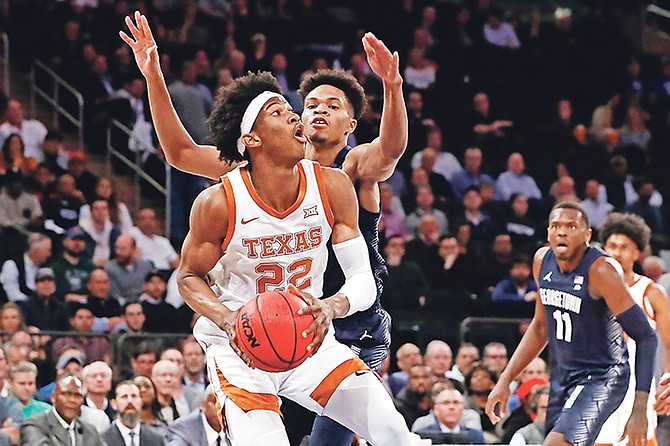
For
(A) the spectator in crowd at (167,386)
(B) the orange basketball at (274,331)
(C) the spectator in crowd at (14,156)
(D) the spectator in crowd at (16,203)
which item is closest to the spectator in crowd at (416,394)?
(A) the spectator in crowd at (167,386)

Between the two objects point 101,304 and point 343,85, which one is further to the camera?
point 101,304

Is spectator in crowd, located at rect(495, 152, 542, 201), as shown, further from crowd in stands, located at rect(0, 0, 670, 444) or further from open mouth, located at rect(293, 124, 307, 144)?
open mouth, located at rect(293, 124, 307, 144)

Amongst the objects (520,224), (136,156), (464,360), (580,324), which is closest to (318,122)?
(580,324)

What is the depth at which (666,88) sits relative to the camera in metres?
16.6

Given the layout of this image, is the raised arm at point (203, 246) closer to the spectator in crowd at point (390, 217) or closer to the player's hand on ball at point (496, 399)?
the player's hand on ball at point (496, 399)

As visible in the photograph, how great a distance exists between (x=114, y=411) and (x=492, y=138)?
693 cm

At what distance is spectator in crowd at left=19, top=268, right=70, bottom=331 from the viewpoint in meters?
10.3

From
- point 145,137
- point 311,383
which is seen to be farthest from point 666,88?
point 311,383

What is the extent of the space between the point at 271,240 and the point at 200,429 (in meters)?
3.61

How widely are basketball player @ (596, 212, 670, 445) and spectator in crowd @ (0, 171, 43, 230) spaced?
5901mm

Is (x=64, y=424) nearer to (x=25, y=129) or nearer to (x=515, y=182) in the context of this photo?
(x=25, y=129)

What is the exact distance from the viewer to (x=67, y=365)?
9.26 m

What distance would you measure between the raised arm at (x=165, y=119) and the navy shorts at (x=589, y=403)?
2084mm

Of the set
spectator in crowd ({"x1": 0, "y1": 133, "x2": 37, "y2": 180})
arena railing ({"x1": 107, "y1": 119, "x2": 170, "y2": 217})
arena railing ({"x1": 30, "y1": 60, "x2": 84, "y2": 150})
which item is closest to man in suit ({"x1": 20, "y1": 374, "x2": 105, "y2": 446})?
spectator in crowd ({"x1": 0, "y1": 133, "x2": 37, "y2": 180})
